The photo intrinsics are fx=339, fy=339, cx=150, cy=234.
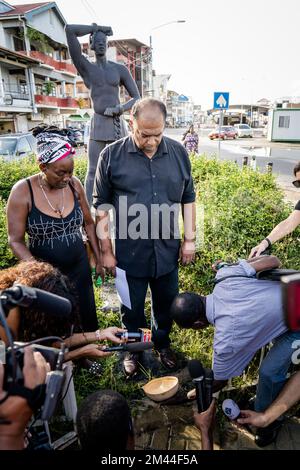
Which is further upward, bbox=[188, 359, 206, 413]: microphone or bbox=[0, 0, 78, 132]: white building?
bbox=[0, 0, 78, 132]: white building

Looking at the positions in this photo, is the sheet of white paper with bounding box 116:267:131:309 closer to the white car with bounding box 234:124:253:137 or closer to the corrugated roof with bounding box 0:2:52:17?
the corrugated roof with bounding box 0:2:52:17

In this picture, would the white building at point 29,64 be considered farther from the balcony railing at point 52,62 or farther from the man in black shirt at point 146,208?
the man in black shirt at point 146,208

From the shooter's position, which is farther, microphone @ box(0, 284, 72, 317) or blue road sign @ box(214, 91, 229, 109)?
blue road sign @ box(214, 91, 229, 109)

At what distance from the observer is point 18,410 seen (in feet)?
4.12

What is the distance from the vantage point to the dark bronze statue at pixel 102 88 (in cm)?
420

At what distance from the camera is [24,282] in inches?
73.5

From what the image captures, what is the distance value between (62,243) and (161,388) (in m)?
1.37

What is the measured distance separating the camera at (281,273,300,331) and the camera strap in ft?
3.05

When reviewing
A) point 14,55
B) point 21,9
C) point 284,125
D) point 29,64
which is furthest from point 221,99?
point 21,9

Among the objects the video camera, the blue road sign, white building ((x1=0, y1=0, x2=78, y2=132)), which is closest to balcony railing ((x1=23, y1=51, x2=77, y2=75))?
white building ((x1=0, y1=0, x2=78, y2=132))

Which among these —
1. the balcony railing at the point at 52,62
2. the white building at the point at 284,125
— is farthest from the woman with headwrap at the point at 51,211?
the balcony railing at the point at 52,62

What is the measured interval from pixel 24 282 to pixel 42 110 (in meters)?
35.3

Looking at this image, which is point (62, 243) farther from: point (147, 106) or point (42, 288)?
point (147, 106)

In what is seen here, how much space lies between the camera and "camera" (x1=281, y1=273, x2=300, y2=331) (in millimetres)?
975
